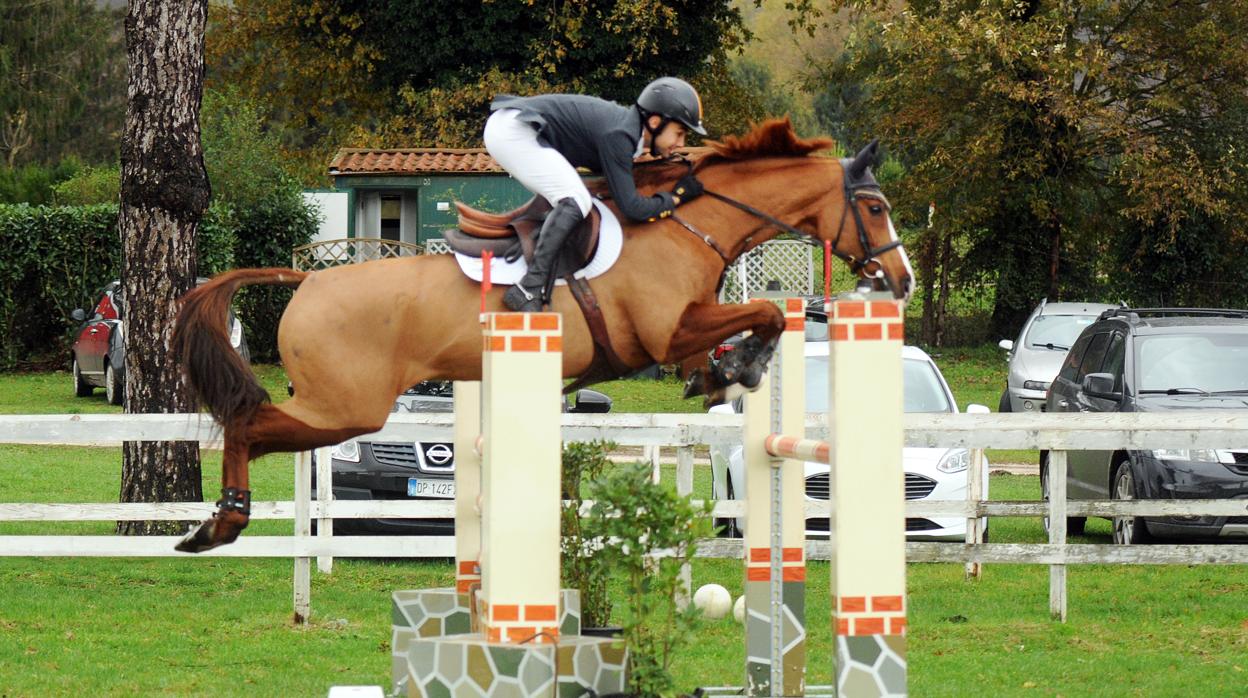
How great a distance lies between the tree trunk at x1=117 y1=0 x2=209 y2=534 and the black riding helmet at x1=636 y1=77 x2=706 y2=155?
5331 millimetres

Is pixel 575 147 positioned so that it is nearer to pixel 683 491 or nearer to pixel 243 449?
pixel 243 449

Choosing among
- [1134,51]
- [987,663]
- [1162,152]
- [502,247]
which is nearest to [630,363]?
[502,247]

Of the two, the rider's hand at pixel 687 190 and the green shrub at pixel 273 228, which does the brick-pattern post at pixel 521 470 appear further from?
the green shrub at pixel 273 228

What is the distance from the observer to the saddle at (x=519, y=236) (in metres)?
5.58

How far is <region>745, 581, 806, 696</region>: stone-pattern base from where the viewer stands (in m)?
5.60

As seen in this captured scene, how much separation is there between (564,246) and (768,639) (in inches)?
66.2

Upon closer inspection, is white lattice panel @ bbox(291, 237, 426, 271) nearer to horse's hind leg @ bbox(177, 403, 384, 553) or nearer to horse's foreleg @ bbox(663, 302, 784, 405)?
horse's hind leg @ bbox(177, 403, 384, 553)

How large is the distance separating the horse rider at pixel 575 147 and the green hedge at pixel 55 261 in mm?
19768

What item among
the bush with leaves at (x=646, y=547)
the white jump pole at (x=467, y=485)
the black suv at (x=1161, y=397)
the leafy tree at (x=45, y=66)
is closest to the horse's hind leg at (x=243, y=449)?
the white jump pole at (x=467, y=485)

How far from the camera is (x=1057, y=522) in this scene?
8250mm

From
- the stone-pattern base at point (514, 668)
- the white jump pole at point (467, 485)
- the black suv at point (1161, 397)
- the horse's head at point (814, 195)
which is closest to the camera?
the stone-pattern base at point (514, 668)

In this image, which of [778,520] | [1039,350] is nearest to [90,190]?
[1039,350]

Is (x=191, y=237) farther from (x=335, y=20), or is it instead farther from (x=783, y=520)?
(x=335, y=20)

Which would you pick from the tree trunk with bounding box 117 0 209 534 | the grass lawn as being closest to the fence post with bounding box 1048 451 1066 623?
the grass lawn
